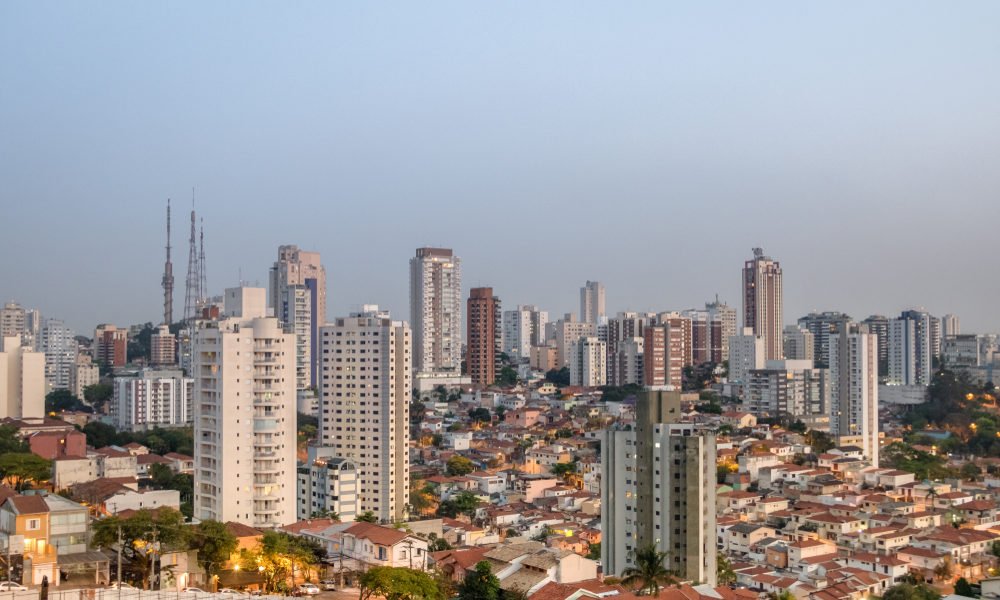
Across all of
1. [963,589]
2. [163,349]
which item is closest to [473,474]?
[963,589]

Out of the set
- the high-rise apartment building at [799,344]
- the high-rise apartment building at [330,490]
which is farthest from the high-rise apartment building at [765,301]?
the high-rise apartment building at [330,490]

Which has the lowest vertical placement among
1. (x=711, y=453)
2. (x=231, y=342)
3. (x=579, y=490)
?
(x=579, y=490)

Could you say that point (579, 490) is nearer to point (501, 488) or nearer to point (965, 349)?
point (501, 488)

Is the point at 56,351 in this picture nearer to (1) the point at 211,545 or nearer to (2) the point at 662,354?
(2) the point at 662,354

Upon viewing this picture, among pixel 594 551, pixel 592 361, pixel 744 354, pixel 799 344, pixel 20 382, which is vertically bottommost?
pixel 594 551

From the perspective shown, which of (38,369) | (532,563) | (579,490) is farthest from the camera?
(38,369)

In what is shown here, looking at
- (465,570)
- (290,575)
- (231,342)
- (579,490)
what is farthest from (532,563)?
(579,490)

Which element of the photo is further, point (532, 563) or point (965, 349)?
point (965, 349)
